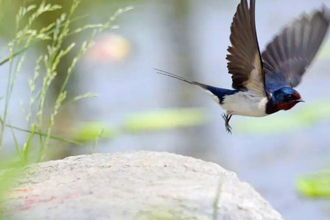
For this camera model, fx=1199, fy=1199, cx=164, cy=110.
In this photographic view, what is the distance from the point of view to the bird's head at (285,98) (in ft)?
11.8

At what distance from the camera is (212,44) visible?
664 centimetres

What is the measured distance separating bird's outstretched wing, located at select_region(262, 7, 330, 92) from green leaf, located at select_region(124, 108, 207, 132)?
5.67 feet

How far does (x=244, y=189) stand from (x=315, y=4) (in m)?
4.44

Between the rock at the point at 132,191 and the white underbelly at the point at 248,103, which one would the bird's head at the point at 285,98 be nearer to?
the white underbelly at the point at 248,103

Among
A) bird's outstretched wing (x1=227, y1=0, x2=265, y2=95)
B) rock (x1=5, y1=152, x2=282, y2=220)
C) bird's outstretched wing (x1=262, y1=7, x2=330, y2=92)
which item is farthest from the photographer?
bird's outstretched wing (x1=262, y1=7, x2=330, y2=92)

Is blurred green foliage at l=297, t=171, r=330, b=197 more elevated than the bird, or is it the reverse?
the bird

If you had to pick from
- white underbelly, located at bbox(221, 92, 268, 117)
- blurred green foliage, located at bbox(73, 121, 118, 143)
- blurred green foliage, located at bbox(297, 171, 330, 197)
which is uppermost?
white underbelly, located at bbox(221, 92, 268, 117)

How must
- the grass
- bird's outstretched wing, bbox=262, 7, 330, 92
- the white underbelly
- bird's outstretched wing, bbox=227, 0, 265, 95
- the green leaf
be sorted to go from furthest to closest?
the green leaf, bird's outstretched wing, bbox=262, 7, 330, 92, the white underbelly, bird's outstretched wing, bbox=227, 0, 265, 95, the grass

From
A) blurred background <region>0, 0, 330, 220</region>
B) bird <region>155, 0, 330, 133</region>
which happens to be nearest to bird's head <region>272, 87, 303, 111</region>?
bird <region>155, 0, 330, 133</region>

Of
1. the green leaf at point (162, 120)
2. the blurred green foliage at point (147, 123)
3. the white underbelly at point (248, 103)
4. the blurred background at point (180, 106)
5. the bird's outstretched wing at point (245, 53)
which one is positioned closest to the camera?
the bird's outstretched wing at point (245, 53)

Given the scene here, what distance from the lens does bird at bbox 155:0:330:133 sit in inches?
132

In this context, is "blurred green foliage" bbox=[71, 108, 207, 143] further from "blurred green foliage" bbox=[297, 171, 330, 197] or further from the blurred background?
"blurred green foliage" bbox=[297, 171, 330, 197]

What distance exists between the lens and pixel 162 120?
5.81 meters

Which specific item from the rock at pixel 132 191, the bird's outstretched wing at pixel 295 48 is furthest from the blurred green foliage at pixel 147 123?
the rock at pixel 132 191
